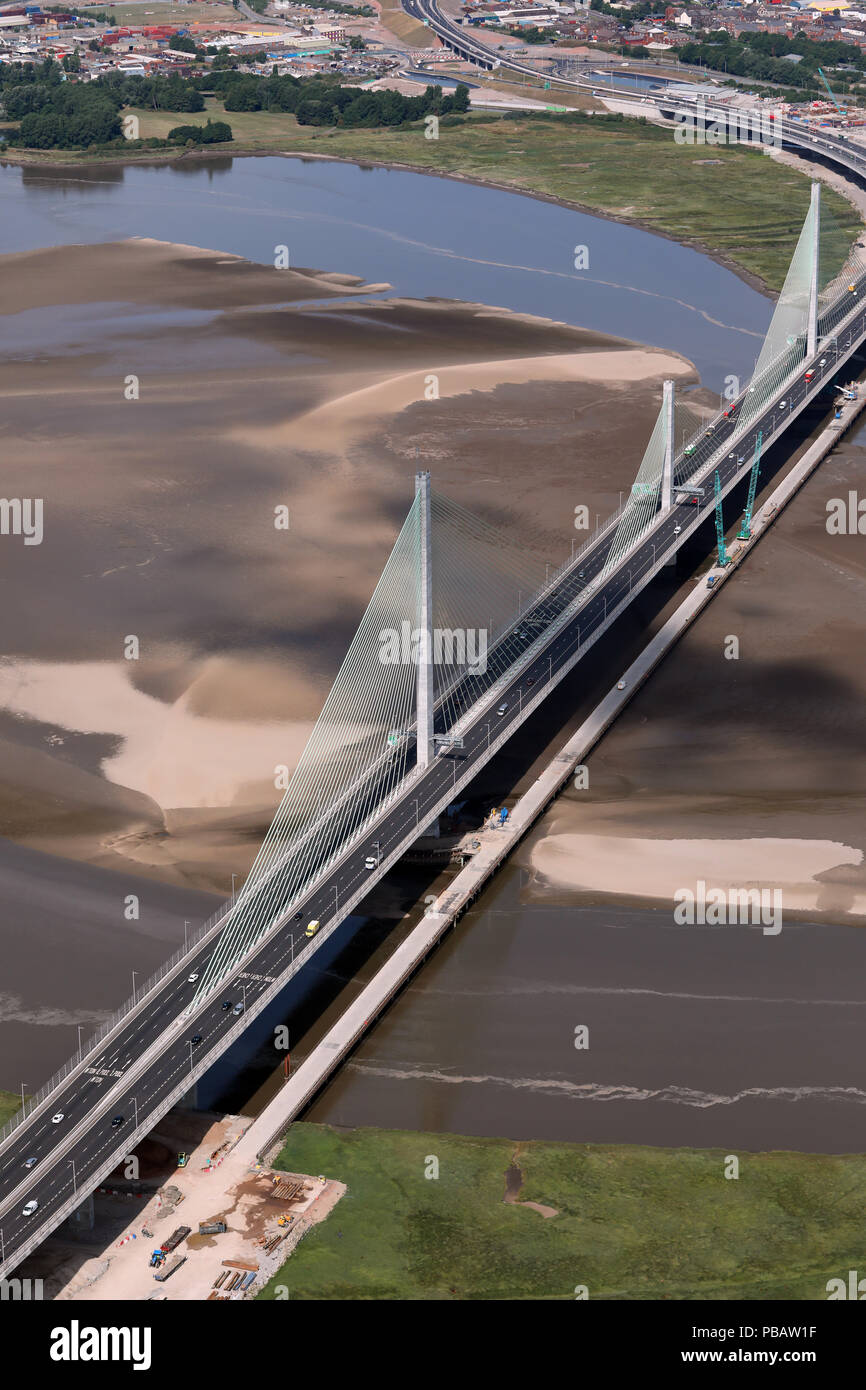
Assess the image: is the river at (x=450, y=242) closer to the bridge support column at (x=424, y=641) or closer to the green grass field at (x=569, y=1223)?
the bridge support column at (x=424, y=641)

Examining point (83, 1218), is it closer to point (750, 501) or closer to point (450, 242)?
point (750, 501)

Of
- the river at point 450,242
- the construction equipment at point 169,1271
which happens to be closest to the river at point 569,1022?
the construction equipment at point 169,1271

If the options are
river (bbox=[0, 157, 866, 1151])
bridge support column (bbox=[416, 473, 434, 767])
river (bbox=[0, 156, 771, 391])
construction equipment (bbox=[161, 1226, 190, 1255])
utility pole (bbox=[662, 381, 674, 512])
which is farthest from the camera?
river (bbox=[0, 156, 771, 391])

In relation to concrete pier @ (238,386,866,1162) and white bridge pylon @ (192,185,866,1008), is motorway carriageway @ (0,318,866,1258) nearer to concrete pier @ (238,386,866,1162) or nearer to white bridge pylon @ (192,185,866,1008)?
white bridge pylon @ (192,185,866,1008)

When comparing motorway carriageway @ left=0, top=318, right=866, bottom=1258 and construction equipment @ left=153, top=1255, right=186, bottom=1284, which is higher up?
motorway carriageway @ left=0, top=318, right=866, bottom=1258

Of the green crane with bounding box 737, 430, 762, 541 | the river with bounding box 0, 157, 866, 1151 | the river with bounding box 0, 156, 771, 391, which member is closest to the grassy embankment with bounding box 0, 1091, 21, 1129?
the river with bounding box 0, 157, 866, 1151

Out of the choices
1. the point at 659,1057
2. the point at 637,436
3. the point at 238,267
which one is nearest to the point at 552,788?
the point at 659,1057

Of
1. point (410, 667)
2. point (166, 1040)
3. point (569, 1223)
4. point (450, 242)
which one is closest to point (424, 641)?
point (410, 667)
